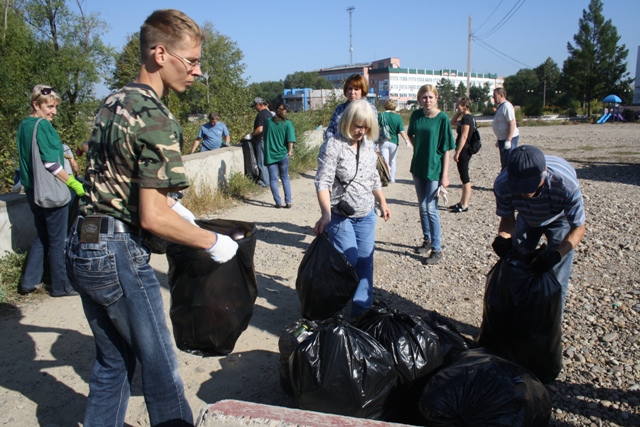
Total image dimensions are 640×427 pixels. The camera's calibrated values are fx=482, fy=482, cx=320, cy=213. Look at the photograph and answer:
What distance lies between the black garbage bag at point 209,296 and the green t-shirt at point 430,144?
312 cm

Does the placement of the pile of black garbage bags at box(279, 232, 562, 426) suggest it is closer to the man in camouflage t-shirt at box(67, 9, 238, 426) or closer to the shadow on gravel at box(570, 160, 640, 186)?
the man in camouflage t-shirt at box(67, 9, 238, 426)

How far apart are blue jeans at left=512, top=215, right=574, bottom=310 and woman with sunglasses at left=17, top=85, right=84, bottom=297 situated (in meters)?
3.15

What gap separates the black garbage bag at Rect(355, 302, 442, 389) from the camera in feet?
7.99

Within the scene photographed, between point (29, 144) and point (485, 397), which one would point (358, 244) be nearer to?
point (485, 397)

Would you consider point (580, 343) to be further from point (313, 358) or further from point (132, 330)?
point (132, 330)

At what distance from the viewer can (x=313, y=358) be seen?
2283 millimetres

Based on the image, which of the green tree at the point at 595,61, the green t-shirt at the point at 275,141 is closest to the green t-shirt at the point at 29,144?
the green t-shirt at the point at 275,141

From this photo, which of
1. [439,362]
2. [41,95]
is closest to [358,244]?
[439,362]

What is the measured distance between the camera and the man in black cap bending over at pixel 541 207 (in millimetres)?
2555

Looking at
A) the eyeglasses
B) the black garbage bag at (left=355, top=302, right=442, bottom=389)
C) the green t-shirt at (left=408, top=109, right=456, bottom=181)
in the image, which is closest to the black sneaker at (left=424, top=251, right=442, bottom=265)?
the green t-shirt at (left=408, top=109, right=456, bottom=181)

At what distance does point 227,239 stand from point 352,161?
5.60 ft

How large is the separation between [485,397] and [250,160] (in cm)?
733

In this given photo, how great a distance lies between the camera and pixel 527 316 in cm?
268

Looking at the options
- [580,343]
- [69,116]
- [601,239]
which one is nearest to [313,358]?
[580,343]
